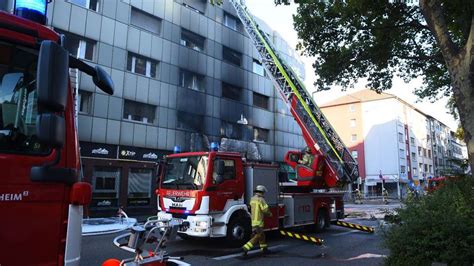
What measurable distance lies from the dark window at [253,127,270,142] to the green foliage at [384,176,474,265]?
79.9ft

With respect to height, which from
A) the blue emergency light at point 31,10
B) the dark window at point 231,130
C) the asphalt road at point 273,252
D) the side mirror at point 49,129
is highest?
the dark window at point 231,130

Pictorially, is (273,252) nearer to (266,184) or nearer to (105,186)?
(266,184)

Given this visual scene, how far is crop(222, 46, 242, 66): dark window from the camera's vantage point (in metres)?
29.1

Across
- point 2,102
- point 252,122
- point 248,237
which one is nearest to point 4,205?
point 2,102

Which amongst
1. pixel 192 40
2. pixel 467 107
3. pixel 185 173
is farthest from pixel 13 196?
pixel 192 40

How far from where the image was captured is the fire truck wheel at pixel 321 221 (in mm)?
13659

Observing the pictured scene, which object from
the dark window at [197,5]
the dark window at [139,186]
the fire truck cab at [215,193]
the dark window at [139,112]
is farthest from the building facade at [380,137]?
the fire truck cab at [215,193]

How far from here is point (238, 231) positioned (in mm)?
10391

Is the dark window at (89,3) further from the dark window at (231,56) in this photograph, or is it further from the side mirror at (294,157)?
the side mirror at (294,157)

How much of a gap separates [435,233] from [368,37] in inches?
278

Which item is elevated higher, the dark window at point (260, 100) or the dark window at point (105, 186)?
the dark window at point (260, 100)

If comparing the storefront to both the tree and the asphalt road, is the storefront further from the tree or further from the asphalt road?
the tree

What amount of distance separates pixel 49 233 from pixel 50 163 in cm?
47

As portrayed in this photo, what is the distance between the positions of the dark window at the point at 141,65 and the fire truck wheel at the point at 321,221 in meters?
14.2
